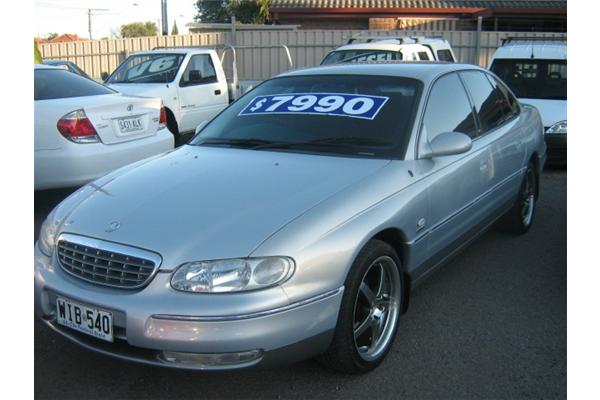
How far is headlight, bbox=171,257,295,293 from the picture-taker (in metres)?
2.68

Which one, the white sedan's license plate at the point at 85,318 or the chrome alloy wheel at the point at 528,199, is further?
the chrome alloy wheel at the point at 528,199

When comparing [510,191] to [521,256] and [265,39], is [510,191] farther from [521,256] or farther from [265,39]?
[265,39]

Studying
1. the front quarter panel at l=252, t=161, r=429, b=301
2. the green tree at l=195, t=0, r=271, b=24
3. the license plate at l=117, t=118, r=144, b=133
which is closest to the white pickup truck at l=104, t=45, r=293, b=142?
the license plate at l=117, t=118, r=144, b=133

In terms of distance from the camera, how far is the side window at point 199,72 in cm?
1035

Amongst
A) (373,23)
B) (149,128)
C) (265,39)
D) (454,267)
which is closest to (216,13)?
(373,23)

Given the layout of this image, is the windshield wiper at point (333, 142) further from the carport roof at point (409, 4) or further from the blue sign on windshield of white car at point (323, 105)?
the carport roof at point (409, 4)

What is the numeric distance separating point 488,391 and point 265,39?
1682 cm

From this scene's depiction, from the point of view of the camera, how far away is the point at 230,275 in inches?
106

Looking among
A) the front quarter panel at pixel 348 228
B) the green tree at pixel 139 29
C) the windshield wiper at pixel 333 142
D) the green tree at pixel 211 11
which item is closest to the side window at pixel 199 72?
the windshield wiper at pixel 333 142

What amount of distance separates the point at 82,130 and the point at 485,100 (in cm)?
368

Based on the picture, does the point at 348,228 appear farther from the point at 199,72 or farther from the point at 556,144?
the point at 199,72

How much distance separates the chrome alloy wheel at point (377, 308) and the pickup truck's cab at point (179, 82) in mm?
7114

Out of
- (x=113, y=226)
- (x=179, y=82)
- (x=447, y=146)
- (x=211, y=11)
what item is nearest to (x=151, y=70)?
(x=179, y=82)

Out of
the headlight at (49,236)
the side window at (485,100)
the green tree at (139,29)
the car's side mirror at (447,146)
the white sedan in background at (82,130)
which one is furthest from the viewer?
the green tree at (139,29)
